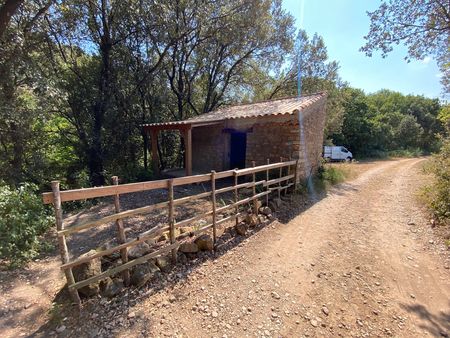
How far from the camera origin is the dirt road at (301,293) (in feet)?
8.71

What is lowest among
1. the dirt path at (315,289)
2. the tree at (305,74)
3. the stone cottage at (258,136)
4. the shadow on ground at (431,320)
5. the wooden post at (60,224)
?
the shadow on ground at (431,320)

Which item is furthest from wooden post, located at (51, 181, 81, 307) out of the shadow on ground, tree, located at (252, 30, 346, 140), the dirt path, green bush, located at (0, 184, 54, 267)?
tree, located at (252, 30, 346, 140)

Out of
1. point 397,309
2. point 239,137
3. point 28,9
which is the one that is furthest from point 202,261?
point 28,9

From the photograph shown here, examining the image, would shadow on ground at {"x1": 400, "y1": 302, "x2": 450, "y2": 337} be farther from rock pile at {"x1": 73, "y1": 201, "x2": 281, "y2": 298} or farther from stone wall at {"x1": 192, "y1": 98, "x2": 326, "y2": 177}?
stone wall at {"x1": 192, "y1": 98, "x2": 326, "y2": 177}

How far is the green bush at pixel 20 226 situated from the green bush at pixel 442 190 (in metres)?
8.77

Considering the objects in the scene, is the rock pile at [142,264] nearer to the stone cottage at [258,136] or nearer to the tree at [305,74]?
the stone cottage at [258,136]

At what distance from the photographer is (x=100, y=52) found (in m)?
10.2

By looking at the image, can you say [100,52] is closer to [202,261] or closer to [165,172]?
[165,172]

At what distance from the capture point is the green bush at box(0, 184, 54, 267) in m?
3.85

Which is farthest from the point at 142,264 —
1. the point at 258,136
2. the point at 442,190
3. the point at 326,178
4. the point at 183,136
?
the point at 326,178

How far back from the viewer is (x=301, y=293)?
128 inches

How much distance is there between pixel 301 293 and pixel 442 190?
18.0ft

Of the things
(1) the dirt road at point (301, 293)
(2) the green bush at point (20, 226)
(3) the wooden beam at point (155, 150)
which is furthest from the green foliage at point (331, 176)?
(2) the green bush at point (20, 226)

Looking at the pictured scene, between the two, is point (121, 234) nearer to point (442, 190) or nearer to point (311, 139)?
point (442, 190)
